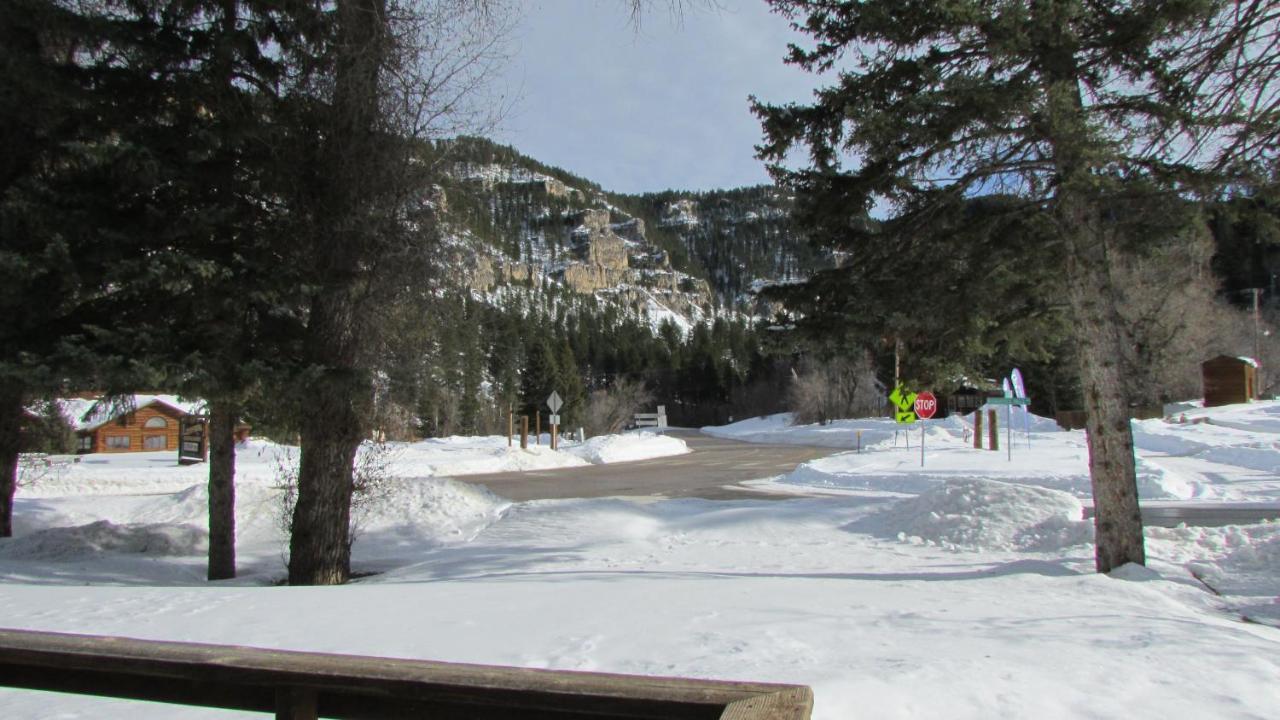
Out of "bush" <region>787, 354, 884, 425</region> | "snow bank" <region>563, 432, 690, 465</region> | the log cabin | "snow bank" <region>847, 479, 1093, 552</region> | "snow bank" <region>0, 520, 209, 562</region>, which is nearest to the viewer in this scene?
"snow bank" <region>847, 479, 1093, 552</region>

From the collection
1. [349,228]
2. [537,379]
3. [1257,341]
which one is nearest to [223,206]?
[349,228]

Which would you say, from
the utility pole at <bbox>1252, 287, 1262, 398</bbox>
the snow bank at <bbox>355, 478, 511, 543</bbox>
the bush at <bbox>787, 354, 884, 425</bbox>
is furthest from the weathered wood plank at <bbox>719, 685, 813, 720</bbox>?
the bush at <bbox>787, 354, 884, 425</bbox>

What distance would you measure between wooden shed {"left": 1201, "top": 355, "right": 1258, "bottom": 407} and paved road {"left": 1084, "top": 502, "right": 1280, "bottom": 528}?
28212mm

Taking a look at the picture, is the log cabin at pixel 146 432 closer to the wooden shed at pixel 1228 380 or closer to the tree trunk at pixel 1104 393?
the tree trunk at pixel 1104 393

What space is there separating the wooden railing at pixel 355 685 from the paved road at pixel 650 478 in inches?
647

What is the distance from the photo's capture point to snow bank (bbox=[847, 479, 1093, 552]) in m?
11.0

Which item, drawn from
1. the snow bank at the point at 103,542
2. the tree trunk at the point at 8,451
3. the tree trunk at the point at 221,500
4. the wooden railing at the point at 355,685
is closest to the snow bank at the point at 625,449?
the snow bank at the point at 103,542

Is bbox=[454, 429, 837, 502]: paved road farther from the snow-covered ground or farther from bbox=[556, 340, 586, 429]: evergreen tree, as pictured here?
bbox=[556, 340, 586, 429]: evergreen tree

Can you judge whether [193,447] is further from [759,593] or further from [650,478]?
[759,593]

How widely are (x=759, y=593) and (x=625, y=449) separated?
30.5 m

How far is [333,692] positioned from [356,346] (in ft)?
27.6

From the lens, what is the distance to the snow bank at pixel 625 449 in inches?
1373

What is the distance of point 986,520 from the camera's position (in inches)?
457

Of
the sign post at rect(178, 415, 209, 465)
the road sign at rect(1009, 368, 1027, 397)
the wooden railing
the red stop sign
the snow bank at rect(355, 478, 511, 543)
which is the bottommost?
the snow bank at rect(355, 478, 511, 543)
